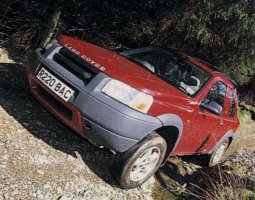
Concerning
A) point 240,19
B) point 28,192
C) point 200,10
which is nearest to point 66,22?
point 200,10

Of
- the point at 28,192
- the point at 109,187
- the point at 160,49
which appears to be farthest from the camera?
the point at 160,49

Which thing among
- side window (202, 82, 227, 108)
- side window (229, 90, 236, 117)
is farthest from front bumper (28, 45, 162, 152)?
side window (229, 90, 236, 117)

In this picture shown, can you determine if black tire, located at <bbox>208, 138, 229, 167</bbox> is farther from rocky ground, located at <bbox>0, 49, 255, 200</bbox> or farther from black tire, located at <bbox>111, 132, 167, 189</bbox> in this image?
black tire, located at <bbox>111, 132, 167, 189</bbox>

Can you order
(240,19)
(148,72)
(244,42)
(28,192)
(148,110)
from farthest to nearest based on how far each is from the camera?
(244,42)
(240,19)
(148,72)
(148,110)
(28,192)

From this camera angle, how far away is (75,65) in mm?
4559

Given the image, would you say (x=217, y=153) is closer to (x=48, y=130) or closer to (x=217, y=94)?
(x=217, y=94)

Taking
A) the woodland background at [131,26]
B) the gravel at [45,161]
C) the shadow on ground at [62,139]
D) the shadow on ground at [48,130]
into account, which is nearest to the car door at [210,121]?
the shadow on ground at [62,139]

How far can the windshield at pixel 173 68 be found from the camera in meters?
5.16

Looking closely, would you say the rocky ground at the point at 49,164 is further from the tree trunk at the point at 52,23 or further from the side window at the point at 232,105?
the tree trunk at the point at 52,23

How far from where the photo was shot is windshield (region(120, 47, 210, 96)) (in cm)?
516

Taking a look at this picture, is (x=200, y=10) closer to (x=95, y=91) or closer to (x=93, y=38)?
(x=93, y=38)

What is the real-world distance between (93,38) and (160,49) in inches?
121

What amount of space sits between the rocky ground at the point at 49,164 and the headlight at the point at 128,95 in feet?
3.64

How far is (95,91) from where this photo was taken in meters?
4.20
